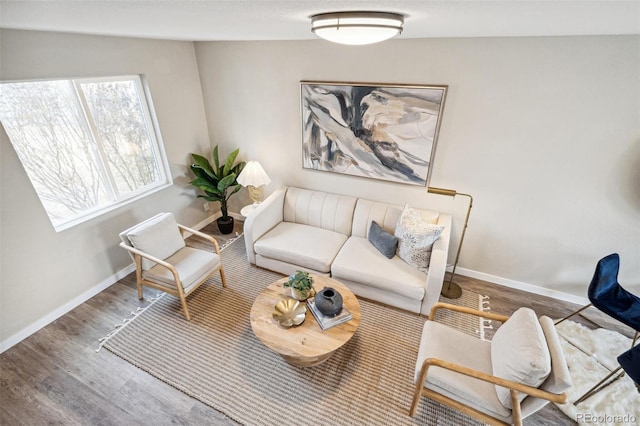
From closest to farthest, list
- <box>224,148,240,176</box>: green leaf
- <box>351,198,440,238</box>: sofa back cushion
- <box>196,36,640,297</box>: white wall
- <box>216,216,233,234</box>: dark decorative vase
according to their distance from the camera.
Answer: <box>196,36,640,297</box>: white wall
<box>351,198,440,238</box>: sofa back cushion
<box>224,148,240,176</box>: green leaf
<box>216,216,233,234</box>: dark decorative vase

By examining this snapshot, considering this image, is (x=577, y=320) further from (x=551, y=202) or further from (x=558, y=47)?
(x=558, y=47)

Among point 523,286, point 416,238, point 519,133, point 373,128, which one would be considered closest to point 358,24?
point 373,128

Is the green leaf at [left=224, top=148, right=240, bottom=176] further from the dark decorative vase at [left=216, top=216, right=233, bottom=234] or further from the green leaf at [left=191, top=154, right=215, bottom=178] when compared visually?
the dark decorative vase at [left=216, top=216, right=233, bottom=234]

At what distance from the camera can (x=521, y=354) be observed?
164 cm

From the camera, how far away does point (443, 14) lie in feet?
4.00

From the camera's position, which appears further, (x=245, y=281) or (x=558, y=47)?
(x=245, y=281)

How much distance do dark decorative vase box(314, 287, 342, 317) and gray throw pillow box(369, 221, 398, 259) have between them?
Answer: 2.93 ft

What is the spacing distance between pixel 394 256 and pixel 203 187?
2471 mm

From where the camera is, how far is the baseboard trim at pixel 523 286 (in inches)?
118

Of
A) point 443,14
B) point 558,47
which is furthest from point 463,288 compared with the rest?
point 443,14

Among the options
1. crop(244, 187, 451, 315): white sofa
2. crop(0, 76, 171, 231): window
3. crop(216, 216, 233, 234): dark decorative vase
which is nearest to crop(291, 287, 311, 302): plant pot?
crop(244, 187, 451, 315): white sofa

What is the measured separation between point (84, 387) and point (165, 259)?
1.14 meters

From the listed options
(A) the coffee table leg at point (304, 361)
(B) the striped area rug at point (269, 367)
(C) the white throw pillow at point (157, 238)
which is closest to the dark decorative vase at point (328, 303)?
(A) the coffee table leg at point (304, 361)

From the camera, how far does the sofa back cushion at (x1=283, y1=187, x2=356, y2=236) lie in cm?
338
